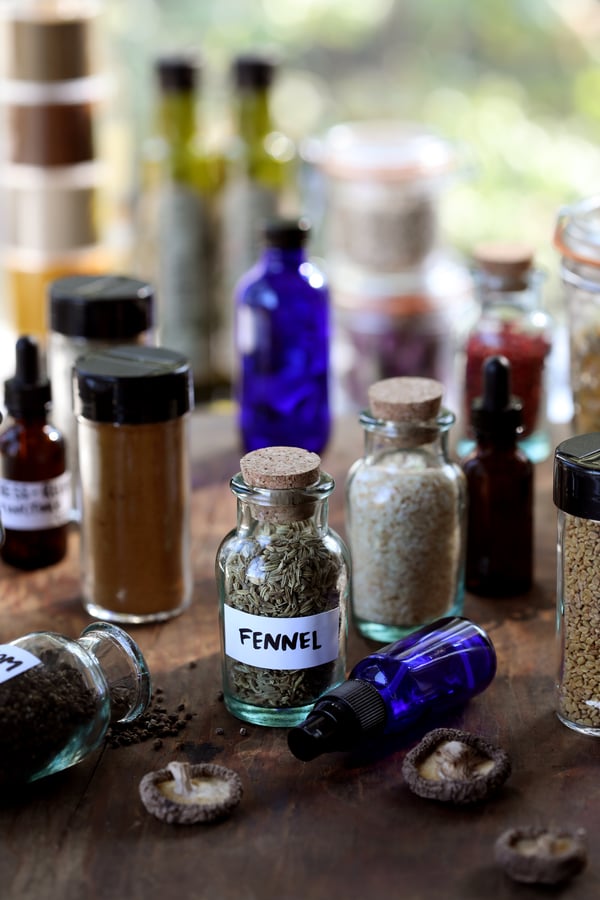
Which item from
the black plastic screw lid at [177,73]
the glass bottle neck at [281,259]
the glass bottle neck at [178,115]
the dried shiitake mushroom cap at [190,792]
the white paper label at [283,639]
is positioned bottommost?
the dried shiitake mushroom cap at [190,792]

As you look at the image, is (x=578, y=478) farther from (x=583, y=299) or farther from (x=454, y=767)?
(x=583, y=299)

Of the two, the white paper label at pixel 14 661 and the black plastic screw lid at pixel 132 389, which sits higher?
the black plastic screw lid at pixel 132 389

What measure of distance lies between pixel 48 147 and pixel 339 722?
45.8 inches

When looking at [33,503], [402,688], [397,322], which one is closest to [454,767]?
[402,688]

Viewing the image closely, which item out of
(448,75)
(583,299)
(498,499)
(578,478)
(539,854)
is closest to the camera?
(539,854)

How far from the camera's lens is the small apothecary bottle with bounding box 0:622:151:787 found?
853mm

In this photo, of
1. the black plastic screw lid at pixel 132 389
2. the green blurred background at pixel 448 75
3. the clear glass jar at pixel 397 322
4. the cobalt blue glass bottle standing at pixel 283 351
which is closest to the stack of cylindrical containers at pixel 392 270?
the clear glass jar at pixel 397 322

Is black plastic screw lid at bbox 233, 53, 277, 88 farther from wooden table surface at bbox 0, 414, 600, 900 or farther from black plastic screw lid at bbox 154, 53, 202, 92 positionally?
wooden table surface at bbox 0, 414, 600, 900

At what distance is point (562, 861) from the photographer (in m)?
0.78

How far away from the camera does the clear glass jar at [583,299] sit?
124 centimetres

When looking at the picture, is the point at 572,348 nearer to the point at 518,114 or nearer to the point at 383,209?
the point at 383,209

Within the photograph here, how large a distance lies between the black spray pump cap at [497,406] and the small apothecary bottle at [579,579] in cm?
18

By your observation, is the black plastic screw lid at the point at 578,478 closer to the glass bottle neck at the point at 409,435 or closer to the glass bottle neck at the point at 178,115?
the glass bottle neck at the point at 409,435

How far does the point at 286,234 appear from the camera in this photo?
1366 millimetres
